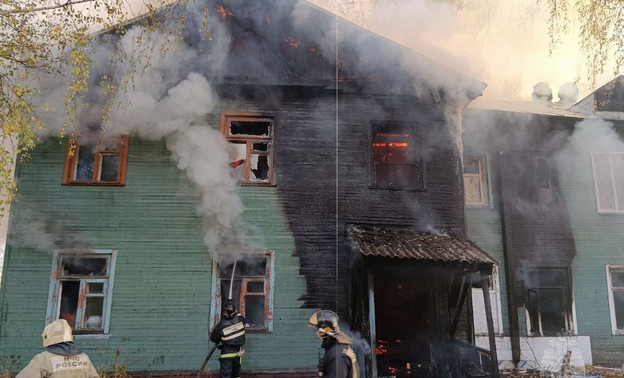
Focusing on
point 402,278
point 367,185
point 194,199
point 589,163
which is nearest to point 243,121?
point 194,199

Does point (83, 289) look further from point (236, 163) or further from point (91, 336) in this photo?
point (236, 163)

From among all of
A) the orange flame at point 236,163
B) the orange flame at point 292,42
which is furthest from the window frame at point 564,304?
the orange flame at point 292,42

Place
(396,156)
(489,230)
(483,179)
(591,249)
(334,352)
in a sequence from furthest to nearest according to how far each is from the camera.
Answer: (483,179) < (591,249) < (489,230) < (396,156) < (334,352)

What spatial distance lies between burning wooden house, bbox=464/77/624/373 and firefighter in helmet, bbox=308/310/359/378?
7941mm

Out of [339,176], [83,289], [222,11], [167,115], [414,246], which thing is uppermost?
[222,11]

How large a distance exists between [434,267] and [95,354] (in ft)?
22.6

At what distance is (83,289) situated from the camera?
28.5ft

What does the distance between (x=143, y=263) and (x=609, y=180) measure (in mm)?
12970

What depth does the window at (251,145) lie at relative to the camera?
947 cm

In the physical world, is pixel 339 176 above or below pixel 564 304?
above

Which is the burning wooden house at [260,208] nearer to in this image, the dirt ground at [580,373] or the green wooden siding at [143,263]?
the green wooden siding at [143,263]

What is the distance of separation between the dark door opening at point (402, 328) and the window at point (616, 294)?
245 inches

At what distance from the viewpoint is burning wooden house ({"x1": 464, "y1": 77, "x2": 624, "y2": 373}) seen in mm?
11555

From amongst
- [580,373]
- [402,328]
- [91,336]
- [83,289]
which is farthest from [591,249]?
[83,289]
